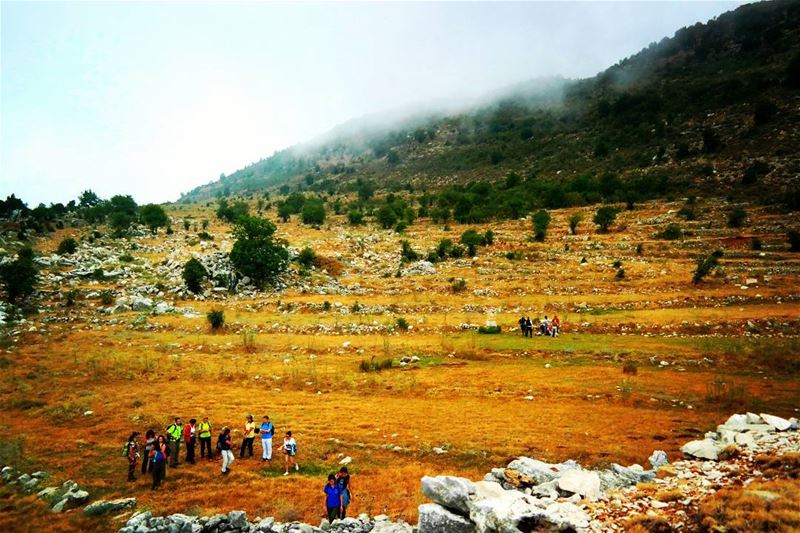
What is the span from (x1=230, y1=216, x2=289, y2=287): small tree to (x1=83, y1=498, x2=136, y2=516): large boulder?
34022 mm

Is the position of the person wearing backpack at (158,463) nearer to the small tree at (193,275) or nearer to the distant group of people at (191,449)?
the distant group of people at (191,449)

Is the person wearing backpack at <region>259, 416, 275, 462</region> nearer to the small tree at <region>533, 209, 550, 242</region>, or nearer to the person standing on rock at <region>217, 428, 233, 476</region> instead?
the person standing on rock at <region>217, 428, 233, 476</region>

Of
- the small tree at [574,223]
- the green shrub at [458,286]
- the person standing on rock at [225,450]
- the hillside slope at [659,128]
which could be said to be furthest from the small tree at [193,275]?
the hillside slope at [659,128]

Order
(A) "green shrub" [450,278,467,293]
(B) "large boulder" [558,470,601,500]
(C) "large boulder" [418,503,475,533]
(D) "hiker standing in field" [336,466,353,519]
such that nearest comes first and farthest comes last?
(C) "large boulder" [418,503,475,533] < (B) "large boulder" [558,470,601,500] < (D) "hiker standing in field" [336,466,353,519] < (A) "green shrub" [450,278,467,293]

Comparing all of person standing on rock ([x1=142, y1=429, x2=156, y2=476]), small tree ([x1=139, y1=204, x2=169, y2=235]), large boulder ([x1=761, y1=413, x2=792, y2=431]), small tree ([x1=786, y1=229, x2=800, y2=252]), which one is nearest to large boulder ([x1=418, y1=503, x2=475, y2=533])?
person standing on rock ([x1=142, y1=429, x2=156, y2=476])

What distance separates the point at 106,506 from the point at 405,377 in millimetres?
13585

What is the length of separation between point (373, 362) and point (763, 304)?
27.4 meters

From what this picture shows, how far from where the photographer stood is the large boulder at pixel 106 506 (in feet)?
41.3

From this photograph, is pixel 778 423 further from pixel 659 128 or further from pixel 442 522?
pixel 659 128

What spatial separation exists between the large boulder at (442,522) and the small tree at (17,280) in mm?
43226

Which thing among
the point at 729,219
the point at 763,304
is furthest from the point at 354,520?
the point at 729,219

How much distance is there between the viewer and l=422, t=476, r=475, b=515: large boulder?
9.20 m

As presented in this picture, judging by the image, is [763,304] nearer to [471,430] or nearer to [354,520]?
[471,430]

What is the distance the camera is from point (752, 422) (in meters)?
13.4
